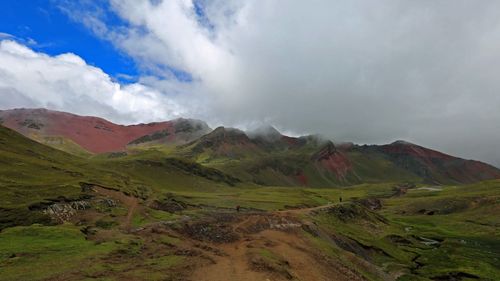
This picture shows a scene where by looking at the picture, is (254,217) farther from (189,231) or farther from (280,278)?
Answer: (280,278)

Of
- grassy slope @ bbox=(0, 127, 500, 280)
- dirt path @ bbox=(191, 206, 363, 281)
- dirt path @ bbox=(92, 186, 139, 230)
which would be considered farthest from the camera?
dirt path @ bbox=(92, 186, 139, 230)

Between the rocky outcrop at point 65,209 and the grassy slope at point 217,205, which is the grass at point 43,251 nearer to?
the grassy slope at point 217,205

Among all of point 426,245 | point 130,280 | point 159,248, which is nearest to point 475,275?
point 426,245

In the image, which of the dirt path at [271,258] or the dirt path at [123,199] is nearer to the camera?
the dirt path at [271,258]

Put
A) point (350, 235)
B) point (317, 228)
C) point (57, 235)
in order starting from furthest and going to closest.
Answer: point (350, 235) < point (317, 228) < point (57, 235)

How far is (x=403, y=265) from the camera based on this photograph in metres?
82.1

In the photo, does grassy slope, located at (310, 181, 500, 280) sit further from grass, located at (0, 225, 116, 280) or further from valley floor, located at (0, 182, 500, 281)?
grass, located at (0, 225, 116, 280)

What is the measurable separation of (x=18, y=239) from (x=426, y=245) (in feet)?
340

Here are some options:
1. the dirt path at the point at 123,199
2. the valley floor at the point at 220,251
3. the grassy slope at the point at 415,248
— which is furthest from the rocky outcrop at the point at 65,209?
the grassy slope at the point at 415,248

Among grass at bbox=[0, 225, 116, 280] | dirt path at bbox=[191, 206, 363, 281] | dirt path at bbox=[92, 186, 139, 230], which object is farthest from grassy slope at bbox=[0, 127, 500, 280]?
dirt path at bbox=[191, 206, 363, 281]

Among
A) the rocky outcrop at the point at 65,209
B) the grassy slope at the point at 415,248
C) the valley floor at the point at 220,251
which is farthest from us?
the rocky outcrop at the point at 65,209

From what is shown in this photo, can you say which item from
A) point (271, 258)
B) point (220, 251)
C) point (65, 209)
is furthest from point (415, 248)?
point (65, 209)

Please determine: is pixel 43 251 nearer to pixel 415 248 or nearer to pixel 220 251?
pixel 220 251

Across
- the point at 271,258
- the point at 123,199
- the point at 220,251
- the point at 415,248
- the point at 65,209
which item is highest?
the point at 123,199
